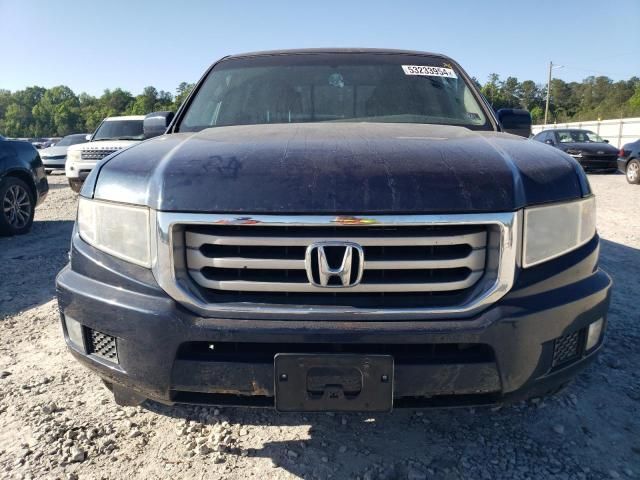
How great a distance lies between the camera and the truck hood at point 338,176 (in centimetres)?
165

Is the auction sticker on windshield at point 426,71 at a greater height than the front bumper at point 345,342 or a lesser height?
greater

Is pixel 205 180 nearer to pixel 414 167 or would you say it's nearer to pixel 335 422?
pixel 414 167

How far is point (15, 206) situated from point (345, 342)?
672 centimetres

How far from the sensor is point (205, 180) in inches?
67.6

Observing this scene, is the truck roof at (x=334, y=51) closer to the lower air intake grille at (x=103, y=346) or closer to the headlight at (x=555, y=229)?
the headlight at (x=555, y=229)

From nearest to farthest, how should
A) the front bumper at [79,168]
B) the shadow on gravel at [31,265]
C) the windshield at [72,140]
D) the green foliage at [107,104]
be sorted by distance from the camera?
the shadow on gravel at [31,265], the front bumper at [79,168], the windshield at [72,140], the green foliage at [107,104]

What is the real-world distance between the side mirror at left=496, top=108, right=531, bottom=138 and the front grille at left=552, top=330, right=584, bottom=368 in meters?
1.67

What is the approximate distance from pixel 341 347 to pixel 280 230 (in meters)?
0.45

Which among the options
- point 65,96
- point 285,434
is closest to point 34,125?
point 65,96

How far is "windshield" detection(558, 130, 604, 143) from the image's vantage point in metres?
16.2

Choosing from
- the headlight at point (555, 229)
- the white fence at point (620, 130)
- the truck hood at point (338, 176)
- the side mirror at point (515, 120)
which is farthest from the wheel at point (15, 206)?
the white fence at point (620, 130)

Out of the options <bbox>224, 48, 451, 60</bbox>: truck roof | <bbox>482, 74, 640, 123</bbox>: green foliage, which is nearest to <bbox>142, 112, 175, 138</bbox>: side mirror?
<bbox>224, 48, 451, 60</bbox>: truck roof

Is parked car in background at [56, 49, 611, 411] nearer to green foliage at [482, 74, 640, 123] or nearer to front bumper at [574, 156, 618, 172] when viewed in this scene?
front bumper at [574, 156, 618, 172]

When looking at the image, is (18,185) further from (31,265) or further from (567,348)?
(567,348)
